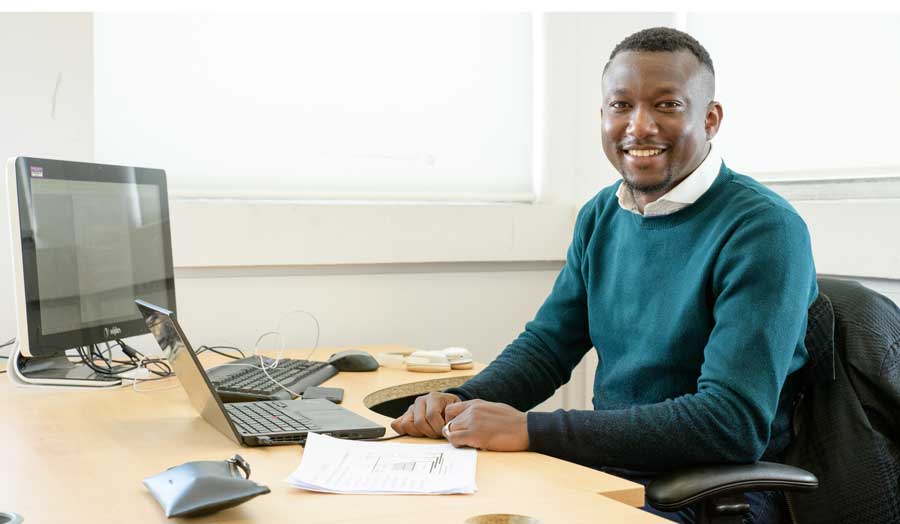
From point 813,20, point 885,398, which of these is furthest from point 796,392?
point 813,20

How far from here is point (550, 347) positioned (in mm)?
1917

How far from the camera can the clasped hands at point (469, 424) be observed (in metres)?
1.40

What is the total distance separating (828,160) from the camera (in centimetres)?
244

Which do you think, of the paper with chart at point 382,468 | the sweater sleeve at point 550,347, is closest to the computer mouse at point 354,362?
the sweater sleeve at point 550,347

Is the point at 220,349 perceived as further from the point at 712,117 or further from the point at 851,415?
A: the point at 851,415

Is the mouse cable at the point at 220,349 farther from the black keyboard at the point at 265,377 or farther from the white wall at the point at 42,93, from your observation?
the white wall at the point at 42,93

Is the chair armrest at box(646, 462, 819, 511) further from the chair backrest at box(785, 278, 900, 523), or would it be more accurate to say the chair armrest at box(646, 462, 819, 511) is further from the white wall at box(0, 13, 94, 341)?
the white wall at box(0, 13, 94, 341)

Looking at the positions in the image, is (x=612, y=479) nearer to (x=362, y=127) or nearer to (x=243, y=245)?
(x=243, y=245)

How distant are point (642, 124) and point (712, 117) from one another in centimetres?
17

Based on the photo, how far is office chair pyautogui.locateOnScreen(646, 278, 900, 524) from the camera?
4.58 feet

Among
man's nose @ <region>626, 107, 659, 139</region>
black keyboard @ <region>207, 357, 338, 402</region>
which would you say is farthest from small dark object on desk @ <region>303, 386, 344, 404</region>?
man's nose @ <region>626, 107, 659, 139</region>

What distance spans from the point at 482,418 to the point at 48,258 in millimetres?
955

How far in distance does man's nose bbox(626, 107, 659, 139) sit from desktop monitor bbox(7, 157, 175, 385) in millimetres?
1080

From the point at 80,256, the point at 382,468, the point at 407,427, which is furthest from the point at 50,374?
the point at 382,468
